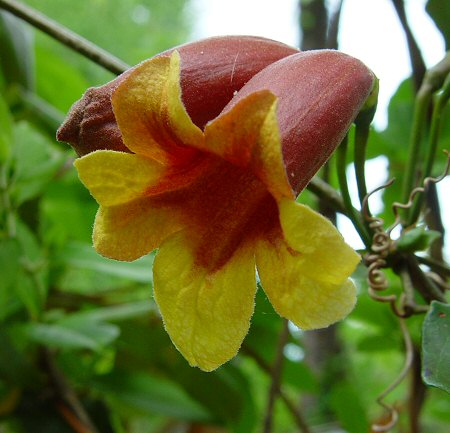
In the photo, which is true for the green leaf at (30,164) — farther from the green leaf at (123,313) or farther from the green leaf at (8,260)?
the green leaf at (123,313)

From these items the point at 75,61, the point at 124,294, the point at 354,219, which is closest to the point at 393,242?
the point at 354,219

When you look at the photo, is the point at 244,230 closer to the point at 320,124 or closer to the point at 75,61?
the point at 320,124

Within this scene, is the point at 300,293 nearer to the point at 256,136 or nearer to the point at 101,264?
the point at 256,136

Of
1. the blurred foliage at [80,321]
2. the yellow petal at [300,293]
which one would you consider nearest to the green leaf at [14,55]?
the blurred foliage at [80,321]

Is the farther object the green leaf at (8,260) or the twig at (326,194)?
the green leaf at (8,260)

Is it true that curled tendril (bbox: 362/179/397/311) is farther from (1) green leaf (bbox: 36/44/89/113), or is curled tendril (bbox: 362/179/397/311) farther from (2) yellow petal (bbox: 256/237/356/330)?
(1) green leaf (bbox: 36/44/89/113)

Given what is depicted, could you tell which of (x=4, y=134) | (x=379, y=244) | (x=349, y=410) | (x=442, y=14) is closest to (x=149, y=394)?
(x=349, y=410)

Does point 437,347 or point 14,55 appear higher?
point 437,347
